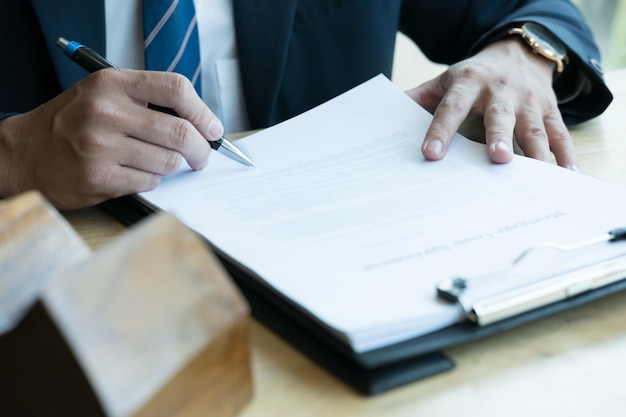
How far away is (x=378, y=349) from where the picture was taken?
479 millimetres

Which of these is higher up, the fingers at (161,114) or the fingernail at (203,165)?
the fingers at (161,114)

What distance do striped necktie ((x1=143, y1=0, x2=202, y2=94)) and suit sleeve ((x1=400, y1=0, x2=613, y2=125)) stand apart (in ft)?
1.46

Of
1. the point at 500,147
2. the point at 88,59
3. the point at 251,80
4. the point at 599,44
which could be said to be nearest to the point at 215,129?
the point at 88,59

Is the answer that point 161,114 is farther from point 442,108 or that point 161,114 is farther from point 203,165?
point 442,108

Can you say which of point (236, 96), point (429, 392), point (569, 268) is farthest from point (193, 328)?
point (236, 96)

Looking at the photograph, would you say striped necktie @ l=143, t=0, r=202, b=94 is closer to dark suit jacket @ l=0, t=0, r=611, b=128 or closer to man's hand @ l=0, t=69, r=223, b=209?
dark suit jacket @ l=0, t=0, r=611, b=128

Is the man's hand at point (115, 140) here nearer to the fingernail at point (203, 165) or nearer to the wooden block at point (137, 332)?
the fingernail at point (203, 165)

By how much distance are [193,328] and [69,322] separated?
69mm

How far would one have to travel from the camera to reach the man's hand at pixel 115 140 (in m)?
0.74

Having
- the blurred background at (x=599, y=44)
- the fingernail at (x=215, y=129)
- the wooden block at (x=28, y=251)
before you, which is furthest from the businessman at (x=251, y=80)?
the blurred background at (x=599, y=44)

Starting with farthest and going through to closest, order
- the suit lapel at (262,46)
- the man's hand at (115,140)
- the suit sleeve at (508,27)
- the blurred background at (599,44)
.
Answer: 1. the blurred background at (599,44)
2. the suit lapel at (262,46)
3. the suit sleeve at (508,27)
4. the man's hand at (115,140)

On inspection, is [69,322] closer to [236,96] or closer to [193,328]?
[193,328]

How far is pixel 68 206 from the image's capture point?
0.75 metres

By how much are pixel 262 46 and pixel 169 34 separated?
173mm
